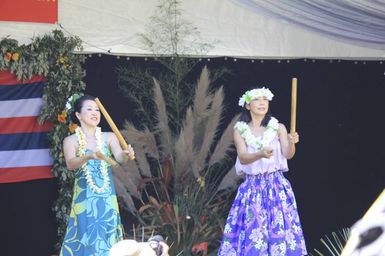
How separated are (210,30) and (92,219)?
221cm

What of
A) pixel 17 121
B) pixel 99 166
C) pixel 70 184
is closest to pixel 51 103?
pixel 17 121

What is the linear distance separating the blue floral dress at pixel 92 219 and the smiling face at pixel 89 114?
0.18 metres

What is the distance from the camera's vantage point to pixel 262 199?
4316 mm

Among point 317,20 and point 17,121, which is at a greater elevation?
point 317,20

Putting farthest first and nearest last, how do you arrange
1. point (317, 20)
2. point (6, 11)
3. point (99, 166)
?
point (317, 20), point (6, 11), point (99, 166)

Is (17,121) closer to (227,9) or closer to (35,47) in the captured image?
(35,47)

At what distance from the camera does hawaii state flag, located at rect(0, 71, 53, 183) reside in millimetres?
5215

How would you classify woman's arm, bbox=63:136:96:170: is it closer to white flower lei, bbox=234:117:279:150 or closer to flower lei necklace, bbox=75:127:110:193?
flower lei necklace, bbox=75:127:110:193

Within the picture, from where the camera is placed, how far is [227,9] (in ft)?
19.1

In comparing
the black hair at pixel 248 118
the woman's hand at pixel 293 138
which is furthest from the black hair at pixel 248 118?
the woman's hand at pixel 293 138

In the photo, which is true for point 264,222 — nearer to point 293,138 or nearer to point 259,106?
point 293,138

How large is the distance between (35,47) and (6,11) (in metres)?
0.34

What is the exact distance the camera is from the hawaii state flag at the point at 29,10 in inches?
204

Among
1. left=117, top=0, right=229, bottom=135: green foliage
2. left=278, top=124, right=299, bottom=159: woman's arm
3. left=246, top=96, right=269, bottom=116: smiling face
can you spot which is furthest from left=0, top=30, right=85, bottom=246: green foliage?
left=278, top=124, right=299, bottom=159: woman's arm
